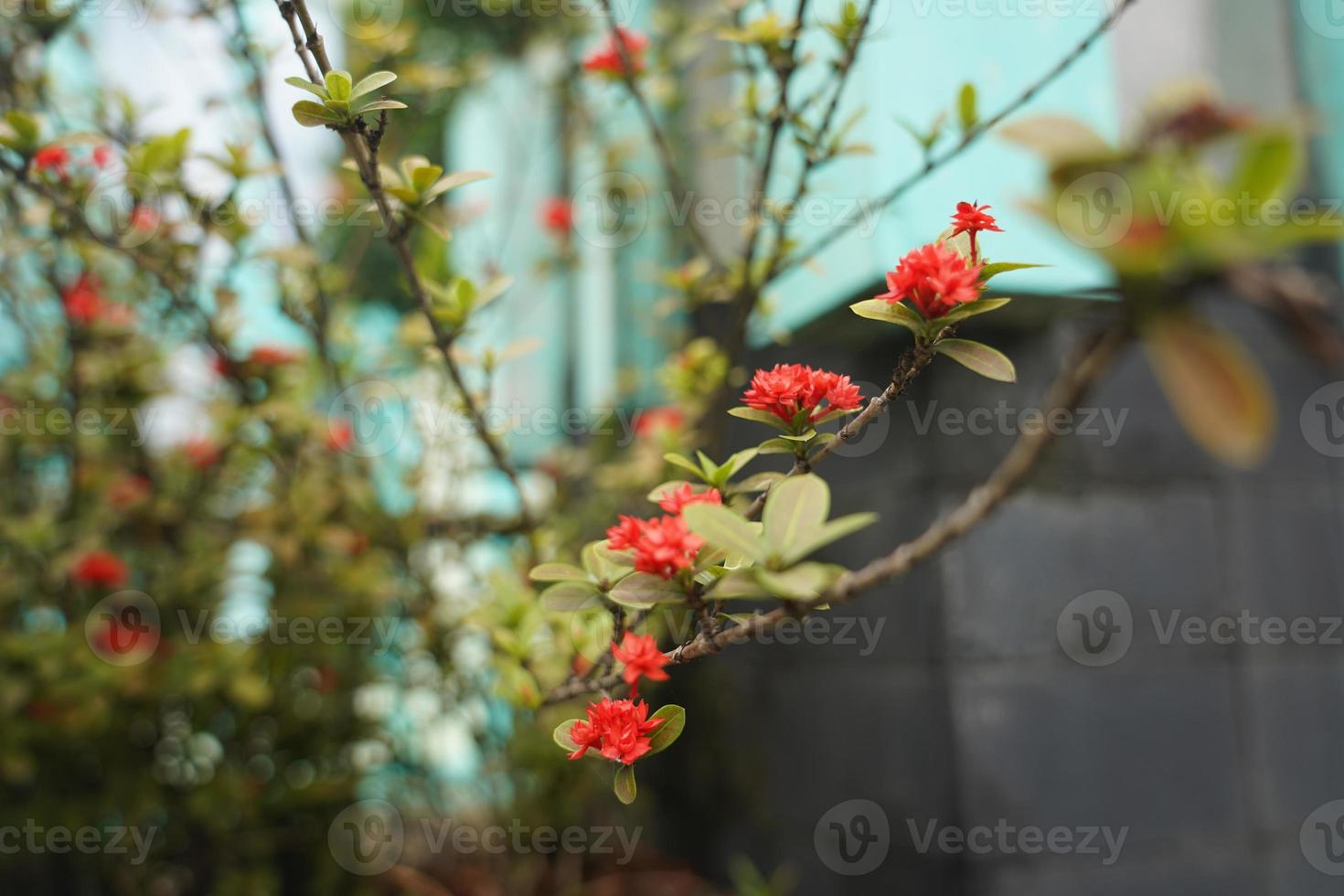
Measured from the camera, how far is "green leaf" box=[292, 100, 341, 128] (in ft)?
2.46

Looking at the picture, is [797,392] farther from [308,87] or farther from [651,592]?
[308,87]

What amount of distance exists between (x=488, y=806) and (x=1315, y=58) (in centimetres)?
202

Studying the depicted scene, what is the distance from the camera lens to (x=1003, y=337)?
157cm

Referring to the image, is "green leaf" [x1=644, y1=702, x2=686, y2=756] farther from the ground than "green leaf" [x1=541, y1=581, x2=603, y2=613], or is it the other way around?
"green leaf" [x1=541, y1=581, x2=603, y2=613]

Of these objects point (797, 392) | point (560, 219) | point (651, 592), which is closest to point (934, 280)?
point (797, 392)

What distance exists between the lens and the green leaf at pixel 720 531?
1.73 feet

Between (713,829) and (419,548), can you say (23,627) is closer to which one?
(419,548)

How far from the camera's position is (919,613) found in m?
1.55

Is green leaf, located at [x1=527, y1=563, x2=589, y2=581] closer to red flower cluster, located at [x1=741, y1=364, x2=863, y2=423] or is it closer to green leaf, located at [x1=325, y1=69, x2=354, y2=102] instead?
red flower cluster, located at [x1=741, y1=364, x2=863, y2=423]

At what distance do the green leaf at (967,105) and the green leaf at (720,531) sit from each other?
68 centimetres

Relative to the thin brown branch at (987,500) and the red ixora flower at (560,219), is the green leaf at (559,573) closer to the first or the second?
the thin brown branch at (987,500)

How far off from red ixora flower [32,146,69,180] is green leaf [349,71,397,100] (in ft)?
1.76

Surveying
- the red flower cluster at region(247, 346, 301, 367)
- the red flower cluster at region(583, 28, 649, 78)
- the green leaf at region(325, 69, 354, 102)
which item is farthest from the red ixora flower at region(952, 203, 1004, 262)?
the red flower cluster at region(247, 346, 301, 367)

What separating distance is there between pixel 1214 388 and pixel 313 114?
67cm
